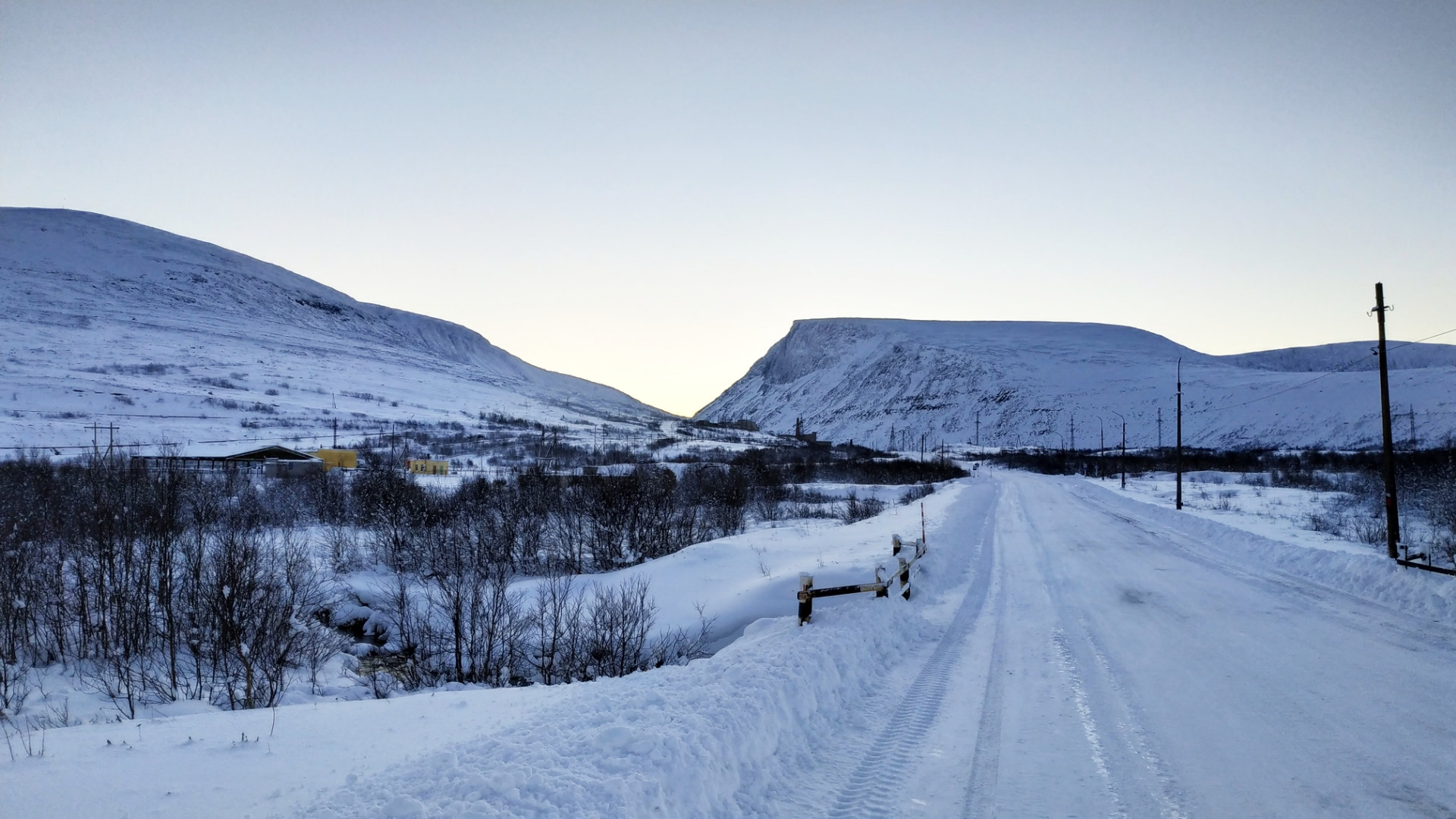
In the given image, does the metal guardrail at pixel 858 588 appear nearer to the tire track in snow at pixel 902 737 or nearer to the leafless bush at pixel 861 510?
the tire track in snow at pixel 902 737

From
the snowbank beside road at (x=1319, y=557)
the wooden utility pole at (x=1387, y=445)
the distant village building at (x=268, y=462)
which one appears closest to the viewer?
the snowbank beside road at (x=1319, y=557)

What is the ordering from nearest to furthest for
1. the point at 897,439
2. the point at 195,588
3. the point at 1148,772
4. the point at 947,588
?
the point at 1148,772 → the point at 947,588 → the point at 195,588 → the point at 897,439

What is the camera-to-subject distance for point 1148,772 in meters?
→ 5.48

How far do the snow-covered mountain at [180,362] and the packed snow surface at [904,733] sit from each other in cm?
6429

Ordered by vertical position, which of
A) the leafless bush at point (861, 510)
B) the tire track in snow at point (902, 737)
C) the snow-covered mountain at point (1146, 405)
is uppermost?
the snow-covered mountain at point (1146, 405)

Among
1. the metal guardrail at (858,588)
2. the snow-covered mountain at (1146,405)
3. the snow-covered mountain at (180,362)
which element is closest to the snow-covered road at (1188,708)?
the metal guardrail at (858,588)

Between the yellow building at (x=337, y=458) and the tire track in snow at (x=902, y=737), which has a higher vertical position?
the yellow building at (x=337, y=458)

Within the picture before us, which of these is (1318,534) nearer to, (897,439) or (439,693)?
(439,693)

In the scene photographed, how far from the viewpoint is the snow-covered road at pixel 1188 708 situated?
5109mm

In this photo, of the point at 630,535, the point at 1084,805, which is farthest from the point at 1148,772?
the point at 630,535

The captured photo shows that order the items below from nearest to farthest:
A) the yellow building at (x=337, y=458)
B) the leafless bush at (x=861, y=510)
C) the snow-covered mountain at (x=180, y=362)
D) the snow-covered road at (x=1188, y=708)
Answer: the snow-covered road at (x=1188, y=708) < the leafless bush at (x=861, y=510) < the yellow building at (x=337, y=458) < the snow-covered mountain at (x=180, y=362)

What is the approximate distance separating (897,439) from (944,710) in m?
172

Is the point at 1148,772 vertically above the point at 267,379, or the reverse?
the point at 267,379

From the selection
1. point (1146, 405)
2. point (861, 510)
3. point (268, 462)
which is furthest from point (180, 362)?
point (1146, 405)
